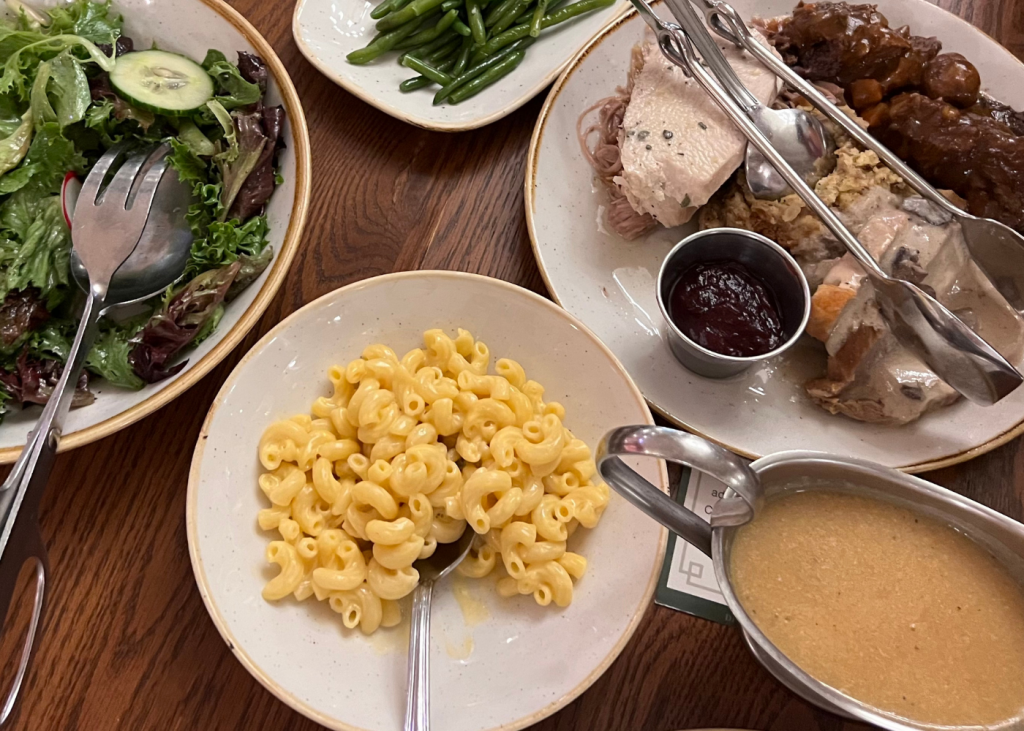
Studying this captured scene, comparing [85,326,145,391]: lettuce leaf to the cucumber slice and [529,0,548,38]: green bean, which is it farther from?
[529,0,548,38]: green bean

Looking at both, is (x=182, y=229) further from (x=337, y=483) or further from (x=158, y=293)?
(x=337, y=483)

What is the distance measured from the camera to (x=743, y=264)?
1.54m

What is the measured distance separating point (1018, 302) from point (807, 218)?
48 centimetres

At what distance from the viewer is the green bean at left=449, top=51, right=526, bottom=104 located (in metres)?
1.78

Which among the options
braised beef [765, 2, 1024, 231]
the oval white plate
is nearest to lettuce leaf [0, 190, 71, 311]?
the oval white plate

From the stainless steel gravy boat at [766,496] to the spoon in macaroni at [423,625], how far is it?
0.47 metres

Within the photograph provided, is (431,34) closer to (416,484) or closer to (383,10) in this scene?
(383,10)

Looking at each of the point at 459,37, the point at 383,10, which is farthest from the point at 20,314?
the point at 459,37

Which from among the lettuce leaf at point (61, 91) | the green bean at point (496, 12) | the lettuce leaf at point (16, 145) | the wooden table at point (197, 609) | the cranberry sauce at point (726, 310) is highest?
the green bean at point (496, 12)

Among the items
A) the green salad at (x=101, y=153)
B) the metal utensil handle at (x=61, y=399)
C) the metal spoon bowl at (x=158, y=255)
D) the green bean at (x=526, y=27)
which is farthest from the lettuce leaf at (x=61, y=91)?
the green bean at (x=526, y=27)

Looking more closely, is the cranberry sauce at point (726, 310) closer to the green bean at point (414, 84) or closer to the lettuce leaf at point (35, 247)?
the green bean at point (414, 84)

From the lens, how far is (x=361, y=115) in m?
1.82

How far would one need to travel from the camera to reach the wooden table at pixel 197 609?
131 cm

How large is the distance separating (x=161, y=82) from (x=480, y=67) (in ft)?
2.57
